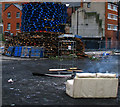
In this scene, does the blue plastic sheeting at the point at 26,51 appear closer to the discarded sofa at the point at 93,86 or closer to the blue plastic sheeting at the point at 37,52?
the blue plastic sheeting at the point at 37,52

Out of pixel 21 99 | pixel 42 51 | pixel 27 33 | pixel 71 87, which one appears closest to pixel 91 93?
→ pixel 71 87

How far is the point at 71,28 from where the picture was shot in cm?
4872

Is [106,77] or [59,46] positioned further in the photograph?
[59,46]

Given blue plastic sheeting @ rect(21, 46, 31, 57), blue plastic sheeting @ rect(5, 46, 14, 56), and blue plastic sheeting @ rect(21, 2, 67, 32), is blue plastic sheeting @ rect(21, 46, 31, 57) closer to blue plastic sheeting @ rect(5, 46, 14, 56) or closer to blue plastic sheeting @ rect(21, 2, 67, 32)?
blue plastic sheeting @ rect(5, 46, 14, 56)

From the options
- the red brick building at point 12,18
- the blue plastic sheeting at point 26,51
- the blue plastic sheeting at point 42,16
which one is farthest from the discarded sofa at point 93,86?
the red brick building at point 12,18

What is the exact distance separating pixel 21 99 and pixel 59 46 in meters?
19.2

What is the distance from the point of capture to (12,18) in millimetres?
53875

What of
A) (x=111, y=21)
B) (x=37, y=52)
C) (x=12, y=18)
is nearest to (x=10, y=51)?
(x=37, y=52)

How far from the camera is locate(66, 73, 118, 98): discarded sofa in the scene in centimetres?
769

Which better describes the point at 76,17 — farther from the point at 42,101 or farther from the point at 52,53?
the point at 42,101

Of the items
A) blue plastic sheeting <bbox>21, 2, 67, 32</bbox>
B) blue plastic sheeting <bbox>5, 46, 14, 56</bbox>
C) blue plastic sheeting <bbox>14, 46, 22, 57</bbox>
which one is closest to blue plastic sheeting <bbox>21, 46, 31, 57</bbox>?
blue plastic sheeting <bbox>14, 46, 22, 57</bbox>

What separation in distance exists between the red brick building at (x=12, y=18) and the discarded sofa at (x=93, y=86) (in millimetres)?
47388

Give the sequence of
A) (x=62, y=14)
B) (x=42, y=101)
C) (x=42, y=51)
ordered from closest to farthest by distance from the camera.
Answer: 1. (x=42, y=101)
2. (x=42, y=51)
3. (x=62, y=14)

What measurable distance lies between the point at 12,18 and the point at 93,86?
49.4 m
